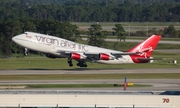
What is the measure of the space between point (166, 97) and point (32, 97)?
9.24 m

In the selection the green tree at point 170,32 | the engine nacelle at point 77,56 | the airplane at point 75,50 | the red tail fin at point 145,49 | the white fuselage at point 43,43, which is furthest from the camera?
the green tree at point 170,32

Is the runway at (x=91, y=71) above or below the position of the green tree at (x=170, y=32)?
below

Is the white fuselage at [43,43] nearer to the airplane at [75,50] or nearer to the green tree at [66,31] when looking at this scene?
the airplane at [75,50]

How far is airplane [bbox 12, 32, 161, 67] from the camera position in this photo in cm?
7675

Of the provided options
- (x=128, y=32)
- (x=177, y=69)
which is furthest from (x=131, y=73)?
(x=128, y=32)

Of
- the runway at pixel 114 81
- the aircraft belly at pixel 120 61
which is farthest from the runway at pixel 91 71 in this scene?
the aircraft belly at pixel 120 61

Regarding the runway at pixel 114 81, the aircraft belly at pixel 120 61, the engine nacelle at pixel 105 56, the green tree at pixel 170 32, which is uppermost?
the green tree at pixel 170 32

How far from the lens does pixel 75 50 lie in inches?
3113

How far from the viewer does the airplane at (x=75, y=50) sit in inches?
3022

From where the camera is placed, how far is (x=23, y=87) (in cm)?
5772

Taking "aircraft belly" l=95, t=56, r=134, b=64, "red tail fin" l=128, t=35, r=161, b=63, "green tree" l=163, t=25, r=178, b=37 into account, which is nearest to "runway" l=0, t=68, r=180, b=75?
"aircraft belly" l=95, t=56, r=134, b=64

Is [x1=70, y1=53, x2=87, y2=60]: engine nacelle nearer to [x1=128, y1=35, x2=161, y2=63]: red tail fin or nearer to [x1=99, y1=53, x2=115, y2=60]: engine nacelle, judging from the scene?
[x1=99, y1=53, x2=115, y2=60]: engine nacelle

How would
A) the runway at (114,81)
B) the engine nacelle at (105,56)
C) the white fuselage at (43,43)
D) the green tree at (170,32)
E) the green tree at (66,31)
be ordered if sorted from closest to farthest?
the runway at (114,81) < the white fuselage at (43,43) < the engine nacelle at (105,56) < the green tree at (66,31) < the green tree at (170,32)

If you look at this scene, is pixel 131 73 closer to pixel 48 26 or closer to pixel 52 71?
pixel 52 71
